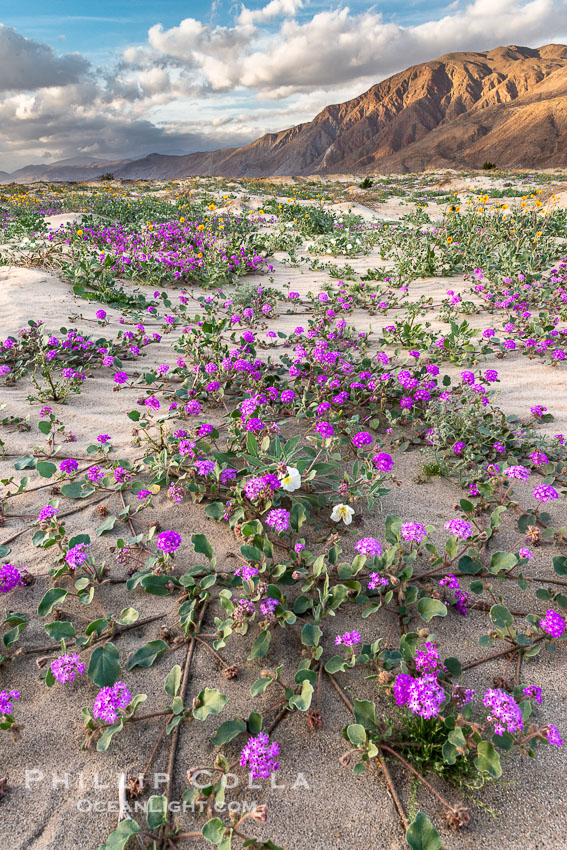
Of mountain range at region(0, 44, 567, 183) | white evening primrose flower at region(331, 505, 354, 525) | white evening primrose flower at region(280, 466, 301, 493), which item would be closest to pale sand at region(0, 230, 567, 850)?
white evening primrose flower at region(331, 505, 354, 525)

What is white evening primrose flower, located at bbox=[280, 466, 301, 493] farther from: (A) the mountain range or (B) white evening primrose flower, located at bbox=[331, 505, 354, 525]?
(A) the mountain range

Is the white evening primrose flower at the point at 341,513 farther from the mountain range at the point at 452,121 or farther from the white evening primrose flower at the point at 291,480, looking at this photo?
the mountain range at the point at 452,121

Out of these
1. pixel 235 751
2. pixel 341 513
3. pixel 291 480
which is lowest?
pixel 235 751

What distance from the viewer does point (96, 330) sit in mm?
5906

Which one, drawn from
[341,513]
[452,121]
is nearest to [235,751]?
[341,513]

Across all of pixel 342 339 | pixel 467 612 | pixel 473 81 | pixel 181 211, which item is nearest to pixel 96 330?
pixel 342 339

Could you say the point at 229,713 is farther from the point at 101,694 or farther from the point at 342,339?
the point at 342,339

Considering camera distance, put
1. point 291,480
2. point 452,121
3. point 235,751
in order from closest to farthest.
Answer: point 235,751, point 291,480, point 452,121

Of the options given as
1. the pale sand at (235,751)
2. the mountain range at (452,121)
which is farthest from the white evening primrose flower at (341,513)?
the mountain range at (452,121)

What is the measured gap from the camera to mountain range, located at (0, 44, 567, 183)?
99.2 m

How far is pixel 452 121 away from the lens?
144250mm

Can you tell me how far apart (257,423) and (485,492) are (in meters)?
1.55

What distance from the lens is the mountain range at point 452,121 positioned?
99.2 m

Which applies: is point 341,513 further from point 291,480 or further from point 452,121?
point 452,121
